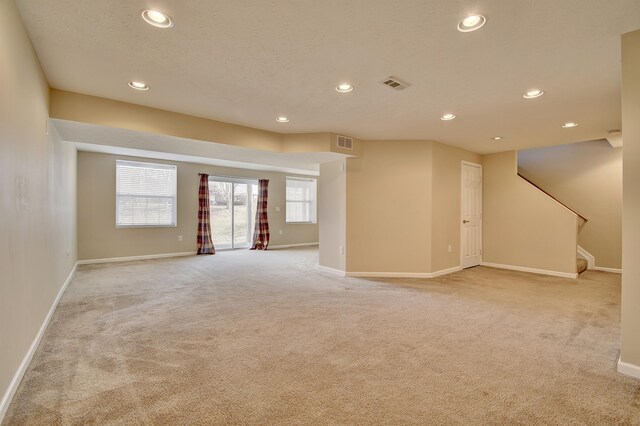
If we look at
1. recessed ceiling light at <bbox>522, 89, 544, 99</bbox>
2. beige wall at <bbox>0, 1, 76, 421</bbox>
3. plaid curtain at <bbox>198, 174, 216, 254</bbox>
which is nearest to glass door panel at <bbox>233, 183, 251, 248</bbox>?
plaid curtain at <bbox>198, 174, 216, 254</bbox>

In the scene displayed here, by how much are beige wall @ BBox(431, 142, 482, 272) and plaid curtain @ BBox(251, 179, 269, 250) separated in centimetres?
507

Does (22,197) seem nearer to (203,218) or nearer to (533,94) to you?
(533,94)

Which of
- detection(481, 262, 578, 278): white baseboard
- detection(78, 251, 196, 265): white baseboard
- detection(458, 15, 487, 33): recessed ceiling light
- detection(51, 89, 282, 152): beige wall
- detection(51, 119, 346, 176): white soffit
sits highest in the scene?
detection(458, 15, 487, 33): recessed ceiling light

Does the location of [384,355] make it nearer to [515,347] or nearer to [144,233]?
[515,347]

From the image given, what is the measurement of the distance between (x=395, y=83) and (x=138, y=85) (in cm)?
258

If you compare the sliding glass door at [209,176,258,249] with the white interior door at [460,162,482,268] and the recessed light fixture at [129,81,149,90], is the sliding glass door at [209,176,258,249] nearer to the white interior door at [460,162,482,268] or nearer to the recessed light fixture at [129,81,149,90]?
the recessed light fixture at [129,81,149,90]

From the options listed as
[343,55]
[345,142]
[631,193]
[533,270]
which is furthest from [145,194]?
[533,270]

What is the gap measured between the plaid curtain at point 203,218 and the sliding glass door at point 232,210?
39 cm

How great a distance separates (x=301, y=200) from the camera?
10.1 m

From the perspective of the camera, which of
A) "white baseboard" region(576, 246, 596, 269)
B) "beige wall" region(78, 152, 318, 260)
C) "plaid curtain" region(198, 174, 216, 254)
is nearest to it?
"white baseboard" region(576, 246, 596, 269)

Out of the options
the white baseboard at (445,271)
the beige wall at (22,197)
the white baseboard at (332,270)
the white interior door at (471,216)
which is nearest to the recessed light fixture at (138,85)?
the beige wall at (22,197)

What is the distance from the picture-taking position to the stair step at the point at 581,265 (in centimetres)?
551

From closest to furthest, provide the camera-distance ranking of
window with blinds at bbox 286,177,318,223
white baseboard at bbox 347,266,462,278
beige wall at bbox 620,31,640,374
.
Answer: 1. beige wall at bbox 620,31,640,374
2. white baseboard at bbox 347,266,462,278
3. window with blinds at bbox 286,177,318,223

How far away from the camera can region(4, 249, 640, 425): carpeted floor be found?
1.75 m
